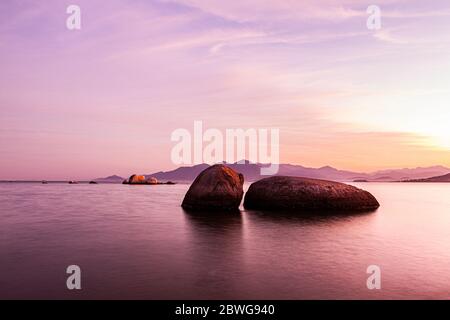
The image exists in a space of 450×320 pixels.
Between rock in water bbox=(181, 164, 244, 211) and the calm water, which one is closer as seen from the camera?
the calm water

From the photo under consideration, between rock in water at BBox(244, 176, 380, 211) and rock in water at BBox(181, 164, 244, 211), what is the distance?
101 inches

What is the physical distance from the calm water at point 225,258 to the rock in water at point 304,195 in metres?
4.48

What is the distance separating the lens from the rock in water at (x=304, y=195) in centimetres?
2375

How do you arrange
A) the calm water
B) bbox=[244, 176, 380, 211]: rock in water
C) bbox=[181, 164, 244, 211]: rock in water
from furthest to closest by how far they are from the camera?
bbox=[244, 176, 380, 211]: rock in water < bbox=[181, 164, 244, 211]: rock in water < the calm water

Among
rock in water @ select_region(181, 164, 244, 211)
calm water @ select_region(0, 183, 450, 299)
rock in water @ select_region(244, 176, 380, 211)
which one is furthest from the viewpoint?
rock in water @ select_region(244, 176, 380, 211)

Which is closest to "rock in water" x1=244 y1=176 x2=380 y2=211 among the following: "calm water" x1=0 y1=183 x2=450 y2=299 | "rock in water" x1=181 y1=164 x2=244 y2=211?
"rock in water" x1=181 y1=164 x2=244 y2=211

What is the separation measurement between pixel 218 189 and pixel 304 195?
5735mm

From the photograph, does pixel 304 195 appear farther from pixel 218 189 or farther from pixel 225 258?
pixel 225 258

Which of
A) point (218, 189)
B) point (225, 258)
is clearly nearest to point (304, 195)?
point (218, 189)

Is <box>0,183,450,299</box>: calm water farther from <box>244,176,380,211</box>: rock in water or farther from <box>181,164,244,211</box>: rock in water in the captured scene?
<box>244,176,380,211</box>: rock in water

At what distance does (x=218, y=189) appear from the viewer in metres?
22.7

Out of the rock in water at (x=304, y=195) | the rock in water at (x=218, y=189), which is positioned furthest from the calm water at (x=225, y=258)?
the rock in water at (x=304, y=195)

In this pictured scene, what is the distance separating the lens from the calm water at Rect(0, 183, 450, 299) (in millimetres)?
7840
